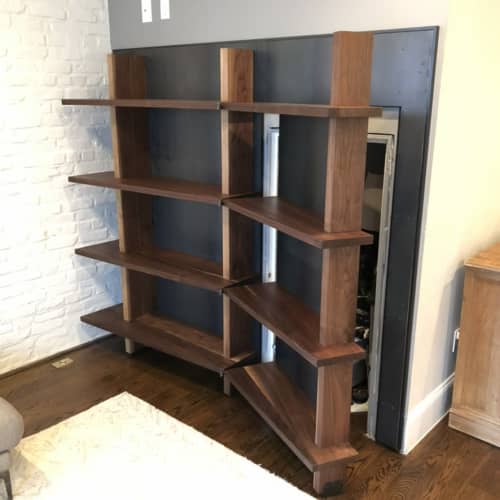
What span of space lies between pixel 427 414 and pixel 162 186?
1588 mm

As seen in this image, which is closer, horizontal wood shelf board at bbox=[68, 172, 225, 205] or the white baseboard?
the white baseboard

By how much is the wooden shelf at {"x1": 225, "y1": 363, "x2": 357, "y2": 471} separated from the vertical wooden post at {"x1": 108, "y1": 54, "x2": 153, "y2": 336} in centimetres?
81

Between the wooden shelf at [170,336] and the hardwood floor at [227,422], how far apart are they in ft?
0.63

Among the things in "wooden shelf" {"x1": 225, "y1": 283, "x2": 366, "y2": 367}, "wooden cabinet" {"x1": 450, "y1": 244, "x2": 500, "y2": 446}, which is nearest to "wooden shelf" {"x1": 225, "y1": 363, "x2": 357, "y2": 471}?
A: "wooden shelf" {"x1": 225, "y1": 283, "x2": 366, "y2": 367}

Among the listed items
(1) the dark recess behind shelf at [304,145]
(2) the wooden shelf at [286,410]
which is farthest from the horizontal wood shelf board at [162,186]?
(2) the wooden shelf at [286,410]

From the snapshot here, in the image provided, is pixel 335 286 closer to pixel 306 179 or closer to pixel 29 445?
pixel 306 179

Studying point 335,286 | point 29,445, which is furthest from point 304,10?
point 29,445

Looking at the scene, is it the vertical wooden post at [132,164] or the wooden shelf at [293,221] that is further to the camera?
the vertical wooden post at [132,164]

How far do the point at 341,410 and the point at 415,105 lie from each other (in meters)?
1.12

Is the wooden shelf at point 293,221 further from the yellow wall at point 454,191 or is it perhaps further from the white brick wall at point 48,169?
the white brick wall at point 48,169

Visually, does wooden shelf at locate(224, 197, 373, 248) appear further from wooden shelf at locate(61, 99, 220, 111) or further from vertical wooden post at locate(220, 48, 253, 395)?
wooden shelf at locate(61, 99, 220, 111)

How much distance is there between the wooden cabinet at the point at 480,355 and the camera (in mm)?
2213

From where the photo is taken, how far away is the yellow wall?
1885 millimetres

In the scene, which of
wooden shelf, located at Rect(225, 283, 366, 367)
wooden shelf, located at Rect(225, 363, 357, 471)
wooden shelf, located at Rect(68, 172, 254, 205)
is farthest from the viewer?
wooden shelf, located at Rect(68, 172, 254, 205)
